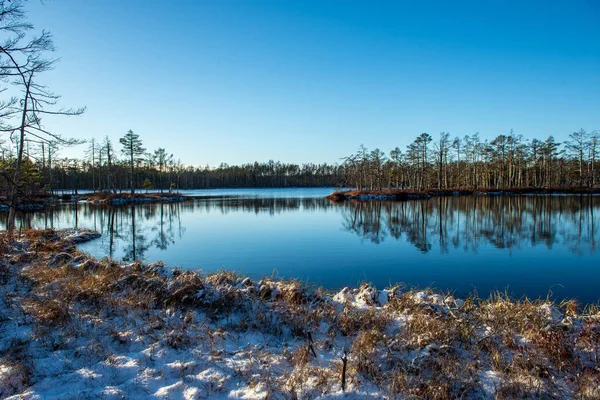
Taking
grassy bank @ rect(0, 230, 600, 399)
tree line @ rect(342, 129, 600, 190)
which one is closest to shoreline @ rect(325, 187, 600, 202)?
tree line @ rect(342, 129, 600, 190)

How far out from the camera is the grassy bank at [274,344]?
12.2ft

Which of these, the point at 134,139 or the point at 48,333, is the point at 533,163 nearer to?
the point at 134,139

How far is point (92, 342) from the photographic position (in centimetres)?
466

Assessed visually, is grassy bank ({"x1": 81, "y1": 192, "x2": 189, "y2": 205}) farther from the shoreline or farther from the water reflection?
the water reflection

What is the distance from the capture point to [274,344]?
16.2 ft

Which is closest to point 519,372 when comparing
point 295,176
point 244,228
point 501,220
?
point 244,228

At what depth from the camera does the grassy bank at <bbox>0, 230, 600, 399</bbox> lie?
371cm

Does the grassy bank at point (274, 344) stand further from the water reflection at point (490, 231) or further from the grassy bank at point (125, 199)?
the grassy bank at point (125, 199)

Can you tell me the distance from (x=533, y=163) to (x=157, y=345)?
8456 cm

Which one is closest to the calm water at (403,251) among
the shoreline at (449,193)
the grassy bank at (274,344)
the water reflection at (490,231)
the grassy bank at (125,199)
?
the water reflection at (490,231)

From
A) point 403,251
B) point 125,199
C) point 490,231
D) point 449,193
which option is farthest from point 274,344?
point 449,193

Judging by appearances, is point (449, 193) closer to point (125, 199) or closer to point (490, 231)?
point (490, 231)

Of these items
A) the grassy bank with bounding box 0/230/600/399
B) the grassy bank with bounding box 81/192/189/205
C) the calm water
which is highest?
the grassy bank with bounding box 81/192/189/205

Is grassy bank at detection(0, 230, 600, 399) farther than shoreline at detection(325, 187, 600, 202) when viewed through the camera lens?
No
